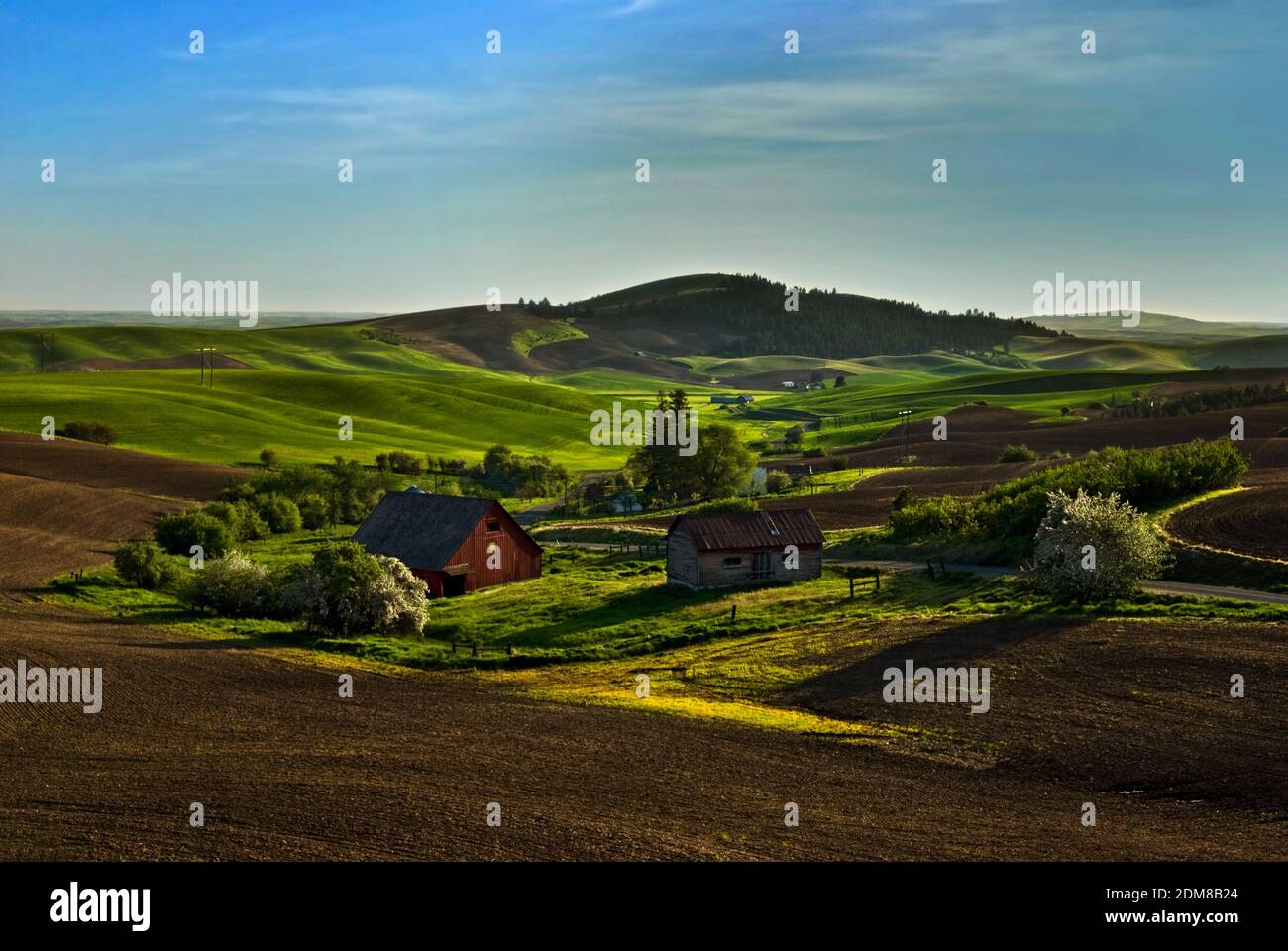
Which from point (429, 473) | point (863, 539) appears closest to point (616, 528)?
point (863, 539)

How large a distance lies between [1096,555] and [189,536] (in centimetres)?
5167

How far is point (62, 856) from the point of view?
23219 mm

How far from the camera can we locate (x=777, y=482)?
105 m

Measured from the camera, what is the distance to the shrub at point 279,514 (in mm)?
89688

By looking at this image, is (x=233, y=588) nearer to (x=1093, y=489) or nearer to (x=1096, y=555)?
(x=1096, y=555)

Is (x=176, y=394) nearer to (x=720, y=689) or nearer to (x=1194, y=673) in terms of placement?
(x=720, y=689)

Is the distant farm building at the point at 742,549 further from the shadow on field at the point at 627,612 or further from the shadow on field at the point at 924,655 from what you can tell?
the shadow on field at the point at 924,655

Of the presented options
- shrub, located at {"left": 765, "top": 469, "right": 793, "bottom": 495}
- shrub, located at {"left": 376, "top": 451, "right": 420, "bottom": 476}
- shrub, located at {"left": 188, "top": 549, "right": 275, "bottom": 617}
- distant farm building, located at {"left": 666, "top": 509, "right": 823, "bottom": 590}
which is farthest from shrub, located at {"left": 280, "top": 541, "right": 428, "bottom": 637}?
shrub, located at {"left": 376, "top": 451, "right": 420, "bottom": 476}

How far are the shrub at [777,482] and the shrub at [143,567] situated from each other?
2046 inches

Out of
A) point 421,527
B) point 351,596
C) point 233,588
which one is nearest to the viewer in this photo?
point 351,596

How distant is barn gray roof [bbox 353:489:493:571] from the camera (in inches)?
2564

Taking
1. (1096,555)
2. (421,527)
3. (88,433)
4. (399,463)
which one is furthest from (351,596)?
(88,433)
